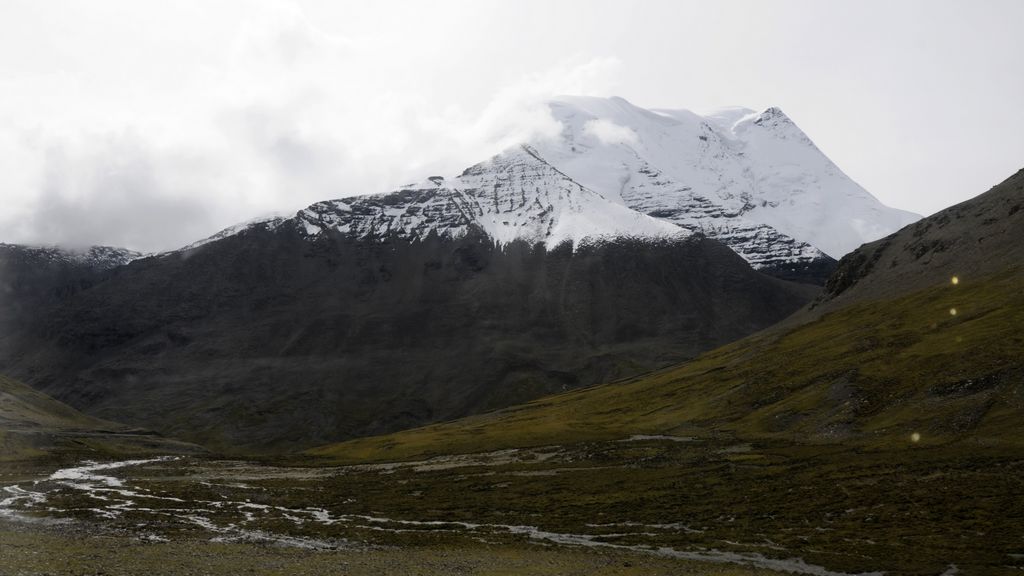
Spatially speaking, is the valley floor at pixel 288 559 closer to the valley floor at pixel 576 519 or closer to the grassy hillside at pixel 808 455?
the valley floor at pixel 576 519

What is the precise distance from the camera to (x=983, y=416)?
78.3 meters

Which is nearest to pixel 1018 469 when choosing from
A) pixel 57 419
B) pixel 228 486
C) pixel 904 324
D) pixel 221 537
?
pixel 221 537

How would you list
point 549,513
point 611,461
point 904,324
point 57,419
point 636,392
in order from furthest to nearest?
1. point 57,419
2. point 636,392
3. point 904,324
4. point 611,461
5. point 549,513

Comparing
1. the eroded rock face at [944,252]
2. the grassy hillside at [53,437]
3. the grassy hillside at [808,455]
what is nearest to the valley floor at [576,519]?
the grassy hillside at [808,455]

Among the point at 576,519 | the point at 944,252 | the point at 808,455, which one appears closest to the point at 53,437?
the point at 576,519

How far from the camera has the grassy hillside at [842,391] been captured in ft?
278

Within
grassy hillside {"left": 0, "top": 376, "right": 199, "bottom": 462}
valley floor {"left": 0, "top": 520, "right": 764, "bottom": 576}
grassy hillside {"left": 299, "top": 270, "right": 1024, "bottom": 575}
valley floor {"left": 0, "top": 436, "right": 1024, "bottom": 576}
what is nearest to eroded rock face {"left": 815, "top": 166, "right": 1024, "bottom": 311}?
grassy hillside {"left": 299, "top": 270, "right": 1024, "bottom": 575}

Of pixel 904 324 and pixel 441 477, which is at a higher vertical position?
pixel 904 324

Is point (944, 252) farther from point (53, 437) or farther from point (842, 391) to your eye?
point (53, 437)

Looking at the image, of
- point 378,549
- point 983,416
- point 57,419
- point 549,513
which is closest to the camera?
point 378,549

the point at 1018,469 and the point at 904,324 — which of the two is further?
the point at 904,324

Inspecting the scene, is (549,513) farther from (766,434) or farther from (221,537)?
(766,434)

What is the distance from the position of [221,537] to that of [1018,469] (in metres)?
60.9

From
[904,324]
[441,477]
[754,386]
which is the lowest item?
[441,477]
